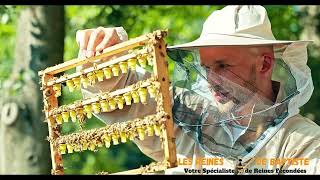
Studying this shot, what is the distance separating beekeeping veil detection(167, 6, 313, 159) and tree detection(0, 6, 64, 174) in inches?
111

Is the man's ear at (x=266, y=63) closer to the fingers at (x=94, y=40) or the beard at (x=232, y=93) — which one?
the beard at (x=232, y=93)

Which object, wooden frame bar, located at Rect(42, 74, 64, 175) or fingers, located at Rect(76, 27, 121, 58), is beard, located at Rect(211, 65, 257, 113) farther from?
wooden frame bar, located at Rect(42, 74, 64, 175)

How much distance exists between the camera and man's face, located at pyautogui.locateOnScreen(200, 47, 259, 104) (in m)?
3.63

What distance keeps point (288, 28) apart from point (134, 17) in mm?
2078

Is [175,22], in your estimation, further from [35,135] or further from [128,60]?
[128,60]

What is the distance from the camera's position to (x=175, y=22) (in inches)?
425

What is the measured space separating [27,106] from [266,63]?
3144mm

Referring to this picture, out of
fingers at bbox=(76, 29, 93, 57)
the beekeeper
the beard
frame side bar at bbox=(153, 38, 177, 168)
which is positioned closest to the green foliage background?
the beekeeper

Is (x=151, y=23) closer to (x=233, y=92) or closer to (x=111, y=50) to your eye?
(x=233, y=92)

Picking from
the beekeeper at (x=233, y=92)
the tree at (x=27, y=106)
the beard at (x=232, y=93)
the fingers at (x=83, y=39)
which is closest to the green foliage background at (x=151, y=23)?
the tree at (x=27, y=106)

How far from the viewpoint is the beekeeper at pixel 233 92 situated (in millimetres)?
3482

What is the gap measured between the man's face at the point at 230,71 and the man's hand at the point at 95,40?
48 cm

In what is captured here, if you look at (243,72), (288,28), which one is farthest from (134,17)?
(243,72)

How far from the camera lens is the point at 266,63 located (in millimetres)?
3736
